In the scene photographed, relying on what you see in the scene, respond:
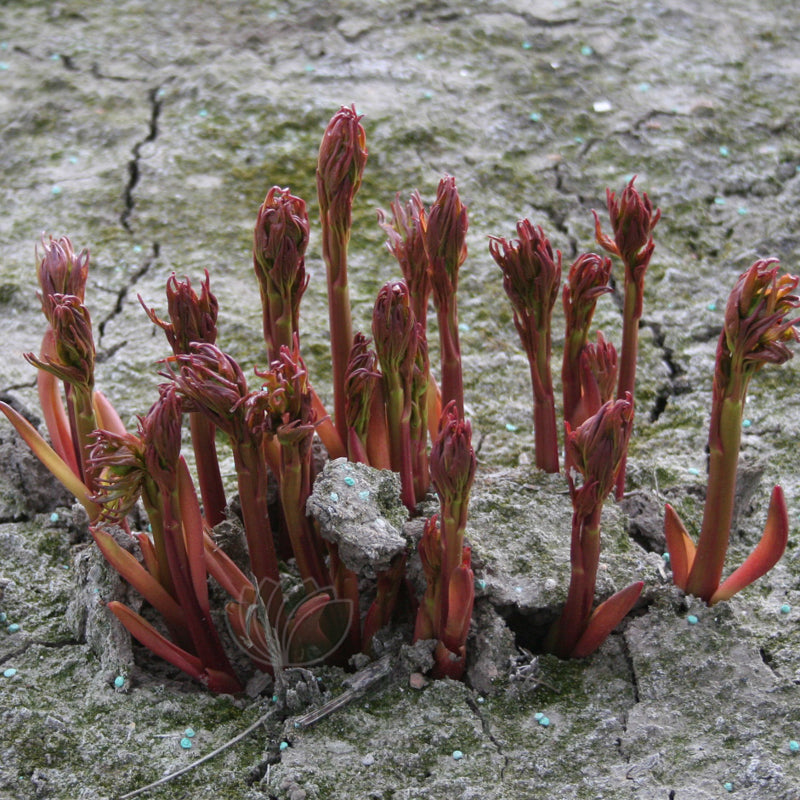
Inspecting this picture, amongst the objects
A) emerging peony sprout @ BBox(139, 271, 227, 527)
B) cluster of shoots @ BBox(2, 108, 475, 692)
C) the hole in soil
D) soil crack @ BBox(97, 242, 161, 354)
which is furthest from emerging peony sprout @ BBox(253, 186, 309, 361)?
soil crack @ BBox(97, 242, 161, 354)

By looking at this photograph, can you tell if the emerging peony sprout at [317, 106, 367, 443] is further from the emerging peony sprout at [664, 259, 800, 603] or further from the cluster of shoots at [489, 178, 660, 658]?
the emerging peony sprout at [664, 259, 800, 603]

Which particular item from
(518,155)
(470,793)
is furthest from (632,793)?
(518,155)

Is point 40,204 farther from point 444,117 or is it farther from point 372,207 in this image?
point 444,117

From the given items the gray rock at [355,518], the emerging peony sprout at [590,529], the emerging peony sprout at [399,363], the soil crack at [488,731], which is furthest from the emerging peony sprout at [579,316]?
the soil crack at [488,731]

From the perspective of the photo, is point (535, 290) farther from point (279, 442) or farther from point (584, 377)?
point (279, 442)

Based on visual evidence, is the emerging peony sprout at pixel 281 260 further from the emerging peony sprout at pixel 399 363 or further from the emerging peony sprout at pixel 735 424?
the emerging peony sprout at pixel 735 424

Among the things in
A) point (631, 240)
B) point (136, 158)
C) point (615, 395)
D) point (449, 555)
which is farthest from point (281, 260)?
point (136, 158)
